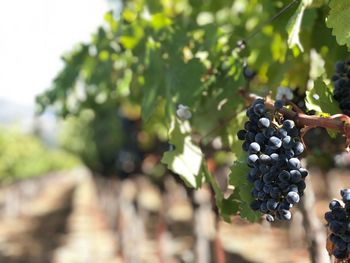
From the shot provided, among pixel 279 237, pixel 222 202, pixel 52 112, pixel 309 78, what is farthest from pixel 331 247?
pixel 279 237

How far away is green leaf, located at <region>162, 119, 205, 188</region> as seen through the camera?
236 centimetres

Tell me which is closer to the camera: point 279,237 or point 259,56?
point 259,56

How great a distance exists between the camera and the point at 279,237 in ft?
53.5

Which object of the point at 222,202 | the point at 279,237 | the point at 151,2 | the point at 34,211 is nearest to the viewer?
the point at 222,202

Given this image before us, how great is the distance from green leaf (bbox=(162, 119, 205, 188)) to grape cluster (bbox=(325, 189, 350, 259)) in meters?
0.83

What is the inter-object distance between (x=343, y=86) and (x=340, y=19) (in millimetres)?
370

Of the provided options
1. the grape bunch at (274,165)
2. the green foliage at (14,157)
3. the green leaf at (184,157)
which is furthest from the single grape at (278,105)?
the green foliage at (14,157)

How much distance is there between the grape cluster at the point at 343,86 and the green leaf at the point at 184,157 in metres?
0.74

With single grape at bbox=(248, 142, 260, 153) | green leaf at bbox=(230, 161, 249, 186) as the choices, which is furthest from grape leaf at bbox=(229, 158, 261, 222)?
single grape at bbox=(248, 142, 260, 153)

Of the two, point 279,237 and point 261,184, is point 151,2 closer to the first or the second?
point 261,184

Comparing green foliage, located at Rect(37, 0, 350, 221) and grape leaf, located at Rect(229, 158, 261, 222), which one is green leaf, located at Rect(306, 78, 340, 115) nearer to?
green foliage, located at Rect(37, 0, 350, 221)

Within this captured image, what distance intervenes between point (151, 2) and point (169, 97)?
1.08m

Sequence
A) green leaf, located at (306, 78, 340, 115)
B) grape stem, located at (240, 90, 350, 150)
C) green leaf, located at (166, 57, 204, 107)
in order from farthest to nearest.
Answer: green leaf, located at (166, 57, 204, 107), green leaf, located at (306, 78, 340, 115), grape stem, located at (240, 90, 350, 150)

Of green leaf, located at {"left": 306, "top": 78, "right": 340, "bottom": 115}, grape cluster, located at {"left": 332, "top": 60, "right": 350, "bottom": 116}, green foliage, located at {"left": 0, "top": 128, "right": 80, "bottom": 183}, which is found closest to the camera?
green leaf, located at {"left": 306, "top": 78, "right": 340, "bottom": 115}
